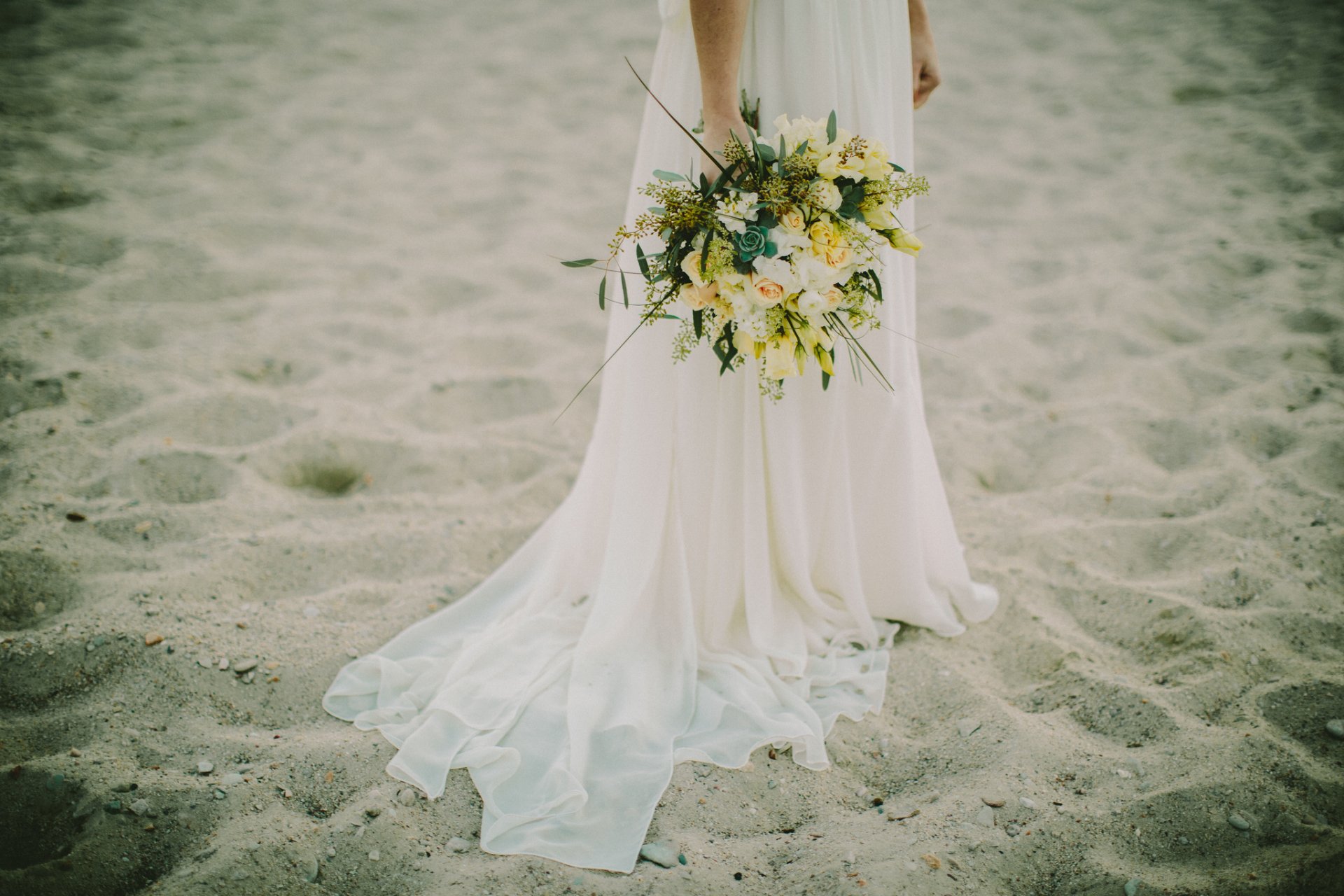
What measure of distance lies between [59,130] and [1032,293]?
17.7 ft

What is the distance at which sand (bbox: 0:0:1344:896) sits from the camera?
1683 mm

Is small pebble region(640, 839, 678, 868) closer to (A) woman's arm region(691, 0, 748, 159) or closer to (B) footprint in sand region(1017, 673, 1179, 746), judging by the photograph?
(B) footprint in sand region(1017, 673, 1179, 746)

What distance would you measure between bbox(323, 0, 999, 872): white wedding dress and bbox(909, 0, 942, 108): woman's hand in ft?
0.82

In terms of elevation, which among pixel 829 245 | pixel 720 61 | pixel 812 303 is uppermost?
pixel 720 61

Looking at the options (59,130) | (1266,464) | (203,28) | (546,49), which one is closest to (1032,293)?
(1266,464)

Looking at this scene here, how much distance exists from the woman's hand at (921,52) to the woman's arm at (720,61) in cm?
71

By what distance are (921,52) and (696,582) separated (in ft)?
5.26

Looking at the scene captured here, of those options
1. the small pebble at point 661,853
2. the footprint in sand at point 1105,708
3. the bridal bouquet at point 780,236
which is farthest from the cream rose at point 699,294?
the footprint in sand at point 1105,708

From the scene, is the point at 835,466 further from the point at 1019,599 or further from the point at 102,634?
the point at 102,634

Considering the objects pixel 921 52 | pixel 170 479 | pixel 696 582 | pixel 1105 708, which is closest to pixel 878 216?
pixel 921 52

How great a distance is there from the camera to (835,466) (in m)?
2.13

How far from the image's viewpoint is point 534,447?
3.02m

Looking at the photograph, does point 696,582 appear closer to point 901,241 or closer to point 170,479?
point 901,241

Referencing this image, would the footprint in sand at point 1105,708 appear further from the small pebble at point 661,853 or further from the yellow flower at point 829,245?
the yellow flower at point 829,245
